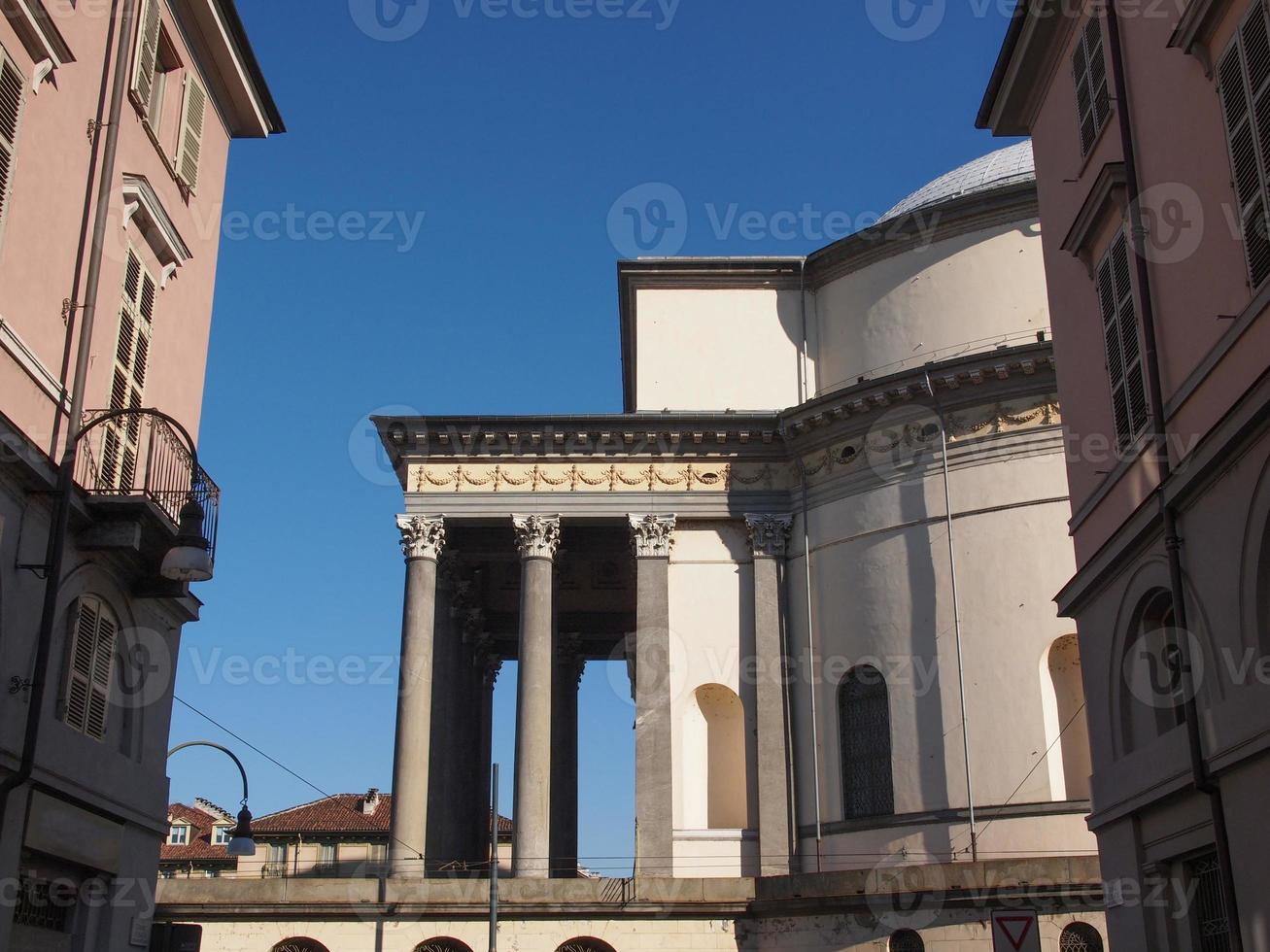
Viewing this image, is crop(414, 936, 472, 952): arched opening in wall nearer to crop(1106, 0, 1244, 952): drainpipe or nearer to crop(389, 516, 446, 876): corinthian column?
crop(389, 516, 446, 876): corinthian column

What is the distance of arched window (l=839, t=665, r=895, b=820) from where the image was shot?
30359 mm

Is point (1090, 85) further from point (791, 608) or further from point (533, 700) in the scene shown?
point (533, 700)

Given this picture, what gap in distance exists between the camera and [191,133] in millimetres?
18938

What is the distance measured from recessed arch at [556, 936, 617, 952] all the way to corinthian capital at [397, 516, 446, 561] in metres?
9.25

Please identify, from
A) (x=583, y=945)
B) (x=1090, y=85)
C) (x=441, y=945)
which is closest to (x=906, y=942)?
(x=583, y=945)

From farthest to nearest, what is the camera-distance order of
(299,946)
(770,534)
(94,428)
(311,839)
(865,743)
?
1. (311,839)
2. (770,534)
3. (865,743)
4. (299,946)
5. (94,428)

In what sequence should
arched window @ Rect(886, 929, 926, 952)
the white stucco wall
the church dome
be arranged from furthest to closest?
1. the church dome
2. the white stucco wall
3. arched window @ Rect(886, 929, 926, 952)

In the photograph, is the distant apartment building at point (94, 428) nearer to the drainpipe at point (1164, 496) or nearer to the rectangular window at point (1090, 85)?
the drainpipe at point (1164, 496)

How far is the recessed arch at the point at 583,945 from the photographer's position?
28.2 m

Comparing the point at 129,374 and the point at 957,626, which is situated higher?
the point at 957,626

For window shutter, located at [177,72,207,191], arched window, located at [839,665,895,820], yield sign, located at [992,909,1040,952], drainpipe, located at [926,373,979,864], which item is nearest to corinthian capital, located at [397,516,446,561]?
arched window, located at [839,665,895,820]

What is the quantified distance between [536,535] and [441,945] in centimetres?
925

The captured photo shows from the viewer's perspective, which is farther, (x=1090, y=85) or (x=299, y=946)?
(x=299, y=946)

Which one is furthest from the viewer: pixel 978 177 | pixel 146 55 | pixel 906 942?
pixel 978 177
